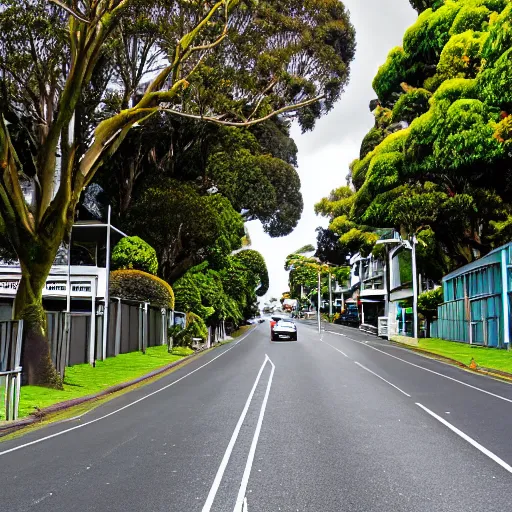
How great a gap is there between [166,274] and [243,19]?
22.5m

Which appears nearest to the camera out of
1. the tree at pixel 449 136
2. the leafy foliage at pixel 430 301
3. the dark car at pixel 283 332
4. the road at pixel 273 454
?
the road at pixel 273 454

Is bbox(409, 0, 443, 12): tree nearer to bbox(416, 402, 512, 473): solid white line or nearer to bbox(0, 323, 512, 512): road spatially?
bbox(0, 323, 512, 512): road

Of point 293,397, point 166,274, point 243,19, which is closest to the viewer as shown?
point 293,397

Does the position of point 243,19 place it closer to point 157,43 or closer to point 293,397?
point 157,43

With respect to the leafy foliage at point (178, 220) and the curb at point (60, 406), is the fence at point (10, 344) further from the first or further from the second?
the leafy foliage at point (178, 220)

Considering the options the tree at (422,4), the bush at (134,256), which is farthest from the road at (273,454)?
the tree at (422,4)

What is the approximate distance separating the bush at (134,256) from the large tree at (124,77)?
928 cm

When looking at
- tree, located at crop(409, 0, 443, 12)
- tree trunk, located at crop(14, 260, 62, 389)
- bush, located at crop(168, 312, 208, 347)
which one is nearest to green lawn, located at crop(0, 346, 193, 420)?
tree trunk, located at crop(14, 260, 62, 389)

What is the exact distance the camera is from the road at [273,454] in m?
5.68

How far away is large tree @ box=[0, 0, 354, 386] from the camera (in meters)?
14.0

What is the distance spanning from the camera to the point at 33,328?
14.4 m

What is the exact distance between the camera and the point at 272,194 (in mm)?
38969

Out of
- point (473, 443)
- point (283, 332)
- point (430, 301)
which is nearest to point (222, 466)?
point (473, 443)

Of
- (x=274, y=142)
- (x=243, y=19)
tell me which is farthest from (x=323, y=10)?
(x=274, y=142)
